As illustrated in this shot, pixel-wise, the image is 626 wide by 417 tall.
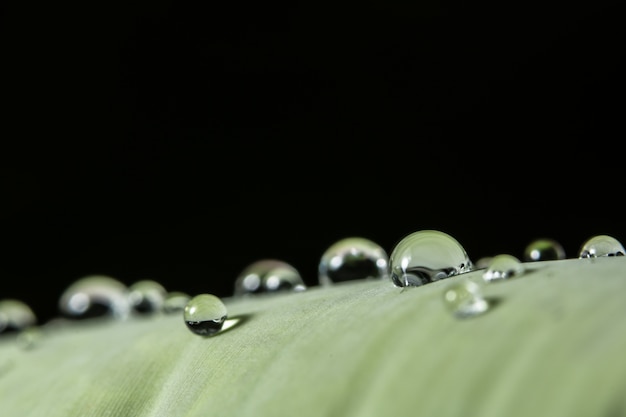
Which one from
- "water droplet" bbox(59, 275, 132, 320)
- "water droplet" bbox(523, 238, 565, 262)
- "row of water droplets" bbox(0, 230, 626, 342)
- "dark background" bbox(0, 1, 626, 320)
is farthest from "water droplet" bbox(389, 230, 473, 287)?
"dark background" bbox(0, 1, 626, 320)

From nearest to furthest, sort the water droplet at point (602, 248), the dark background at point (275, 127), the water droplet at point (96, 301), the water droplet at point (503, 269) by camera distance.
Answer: the water droplet at point (503, 269), the water droplet at point (602, 248), the water droplet at point (96, 301), the dark background at point (275, 127)

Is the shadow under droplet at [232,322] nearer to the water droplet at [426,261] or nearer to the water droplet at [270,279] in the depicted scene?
the water droplet at [426,261]

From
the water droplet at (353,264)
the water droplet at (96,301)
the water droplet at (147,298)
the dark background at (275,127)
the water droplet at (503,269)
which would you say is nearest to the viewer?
the water droplet at (503,269)

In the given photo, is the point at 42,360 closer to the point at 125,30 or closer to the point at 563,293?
the point at 563,293

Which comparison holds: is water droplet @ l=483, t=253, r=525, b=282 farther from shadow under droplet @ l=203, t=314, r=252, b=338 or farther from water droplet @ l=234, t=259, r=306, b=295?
water droplet @ l=234, t=259, r=306, b=295

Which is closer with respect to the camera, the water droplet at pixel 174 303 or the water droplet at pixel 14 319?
the water droplet at pixel 174 303

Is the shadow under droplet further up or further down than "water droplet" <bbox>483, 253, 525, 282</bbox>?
further down

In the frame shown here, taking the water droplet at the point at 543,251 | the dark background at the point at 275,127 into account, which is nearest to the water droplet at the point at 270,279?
the water droplet at the point at 543,251

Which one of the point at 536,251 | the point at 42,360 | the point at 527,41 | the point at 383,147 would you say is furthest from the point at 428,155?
the point at 42,360
